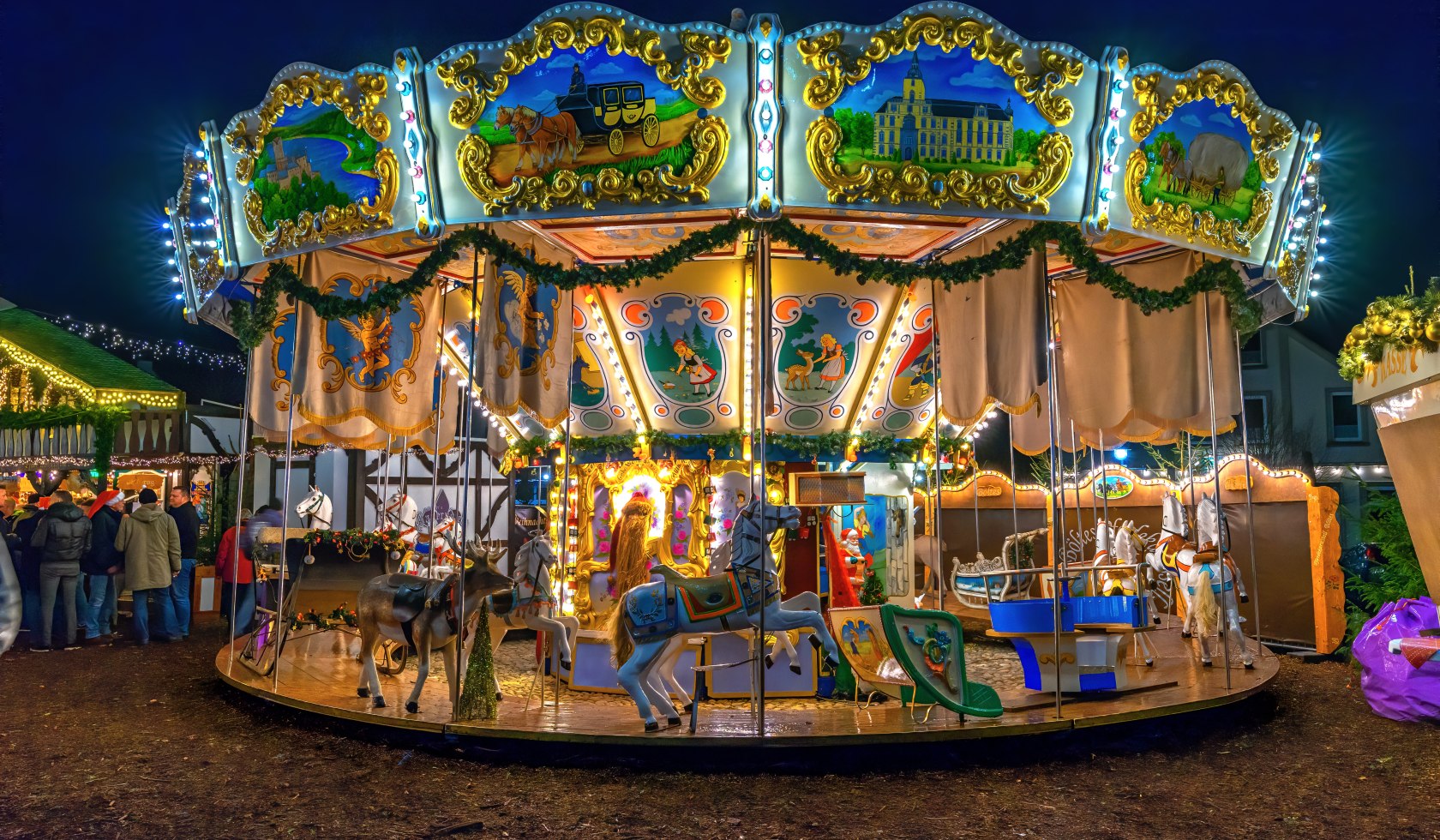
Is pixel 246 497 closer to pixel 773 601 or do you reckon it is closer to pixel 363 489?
pixel 363 489

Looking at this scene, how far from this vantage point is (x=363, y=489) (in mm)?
21125

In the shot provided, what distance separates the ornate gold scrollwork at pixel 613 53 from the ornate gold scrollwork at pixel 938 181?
772 millimetres

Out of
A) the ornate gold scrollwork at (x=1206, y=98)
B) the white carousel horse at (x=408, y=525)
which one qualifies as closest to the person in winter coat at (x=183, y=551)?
the white carousel horse at (x=408, y=525)

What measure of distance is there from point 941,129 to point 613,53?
2.23 meters

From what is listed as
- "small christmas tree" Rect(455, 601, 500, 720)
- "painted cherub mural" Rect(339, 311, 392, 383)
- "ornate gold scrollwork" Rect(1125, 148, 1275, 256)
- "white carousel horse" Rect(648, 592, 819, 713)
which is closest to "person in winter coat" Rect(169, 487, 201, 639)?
"painted cherub mural" Rect(339, 311, 392, 383)

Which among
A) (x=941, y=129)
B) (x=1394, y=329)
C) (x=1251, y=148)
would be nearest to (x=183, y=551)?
(x=941, y=129)

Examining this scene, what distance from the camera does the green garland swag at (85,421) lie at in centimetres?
1612

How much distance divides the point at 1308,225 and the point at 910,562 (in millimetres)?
4796

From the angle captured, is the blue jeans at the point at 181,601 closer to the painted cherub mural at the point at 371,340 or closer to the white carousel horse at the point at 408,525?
the white carousel horse at the point at 408,525

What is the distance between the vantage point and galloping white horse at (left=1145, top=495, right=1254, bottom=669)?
30.0 feet

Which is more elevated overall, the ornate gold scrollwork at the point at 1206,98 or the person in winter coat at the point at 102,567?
the ornate gold scrollwork at the point at 1206,98

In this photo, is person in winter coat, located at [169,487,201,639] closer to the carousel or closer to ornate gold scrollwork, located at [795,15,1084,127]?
the carousel

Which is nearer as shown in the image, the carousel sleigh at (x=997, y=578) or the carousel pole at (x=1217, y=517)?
the carousel pole at (x=1217, y=517)

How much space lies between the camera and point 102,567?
1244 centimetres
